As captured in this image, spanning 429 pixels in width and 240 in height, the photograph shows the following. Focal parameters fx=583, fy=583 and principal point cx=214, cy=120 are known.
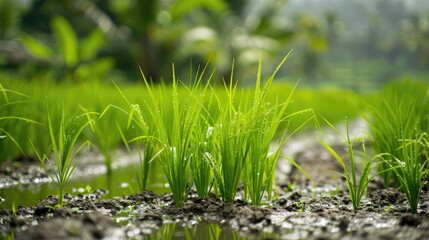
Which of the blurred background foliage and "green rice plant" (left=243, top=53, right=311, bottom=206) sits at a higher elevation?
the blurred background foliage

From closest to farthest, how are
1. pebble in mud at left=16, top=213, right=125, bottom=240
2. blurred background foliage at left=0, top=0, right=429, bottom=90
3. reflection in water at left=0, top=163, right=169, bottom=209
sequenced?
pebble in mud at left=16, top=213, right=125, bottom=240, reflection in water at left=0, top=163, right=169, bottom=209, blurred background foliage at left=0, top=0, right=429, bottom=90

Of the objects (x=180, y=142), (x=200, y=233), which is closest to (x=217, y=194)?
(x=180, y=142)

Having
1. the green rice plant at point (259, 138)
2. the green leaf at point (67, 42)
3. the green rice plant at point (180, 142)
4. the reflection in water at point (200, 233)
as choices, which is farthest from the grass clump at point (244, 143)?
the green leaf at point (67, 42)

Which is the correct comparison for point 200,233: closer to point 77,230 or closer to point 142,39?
point 77,230

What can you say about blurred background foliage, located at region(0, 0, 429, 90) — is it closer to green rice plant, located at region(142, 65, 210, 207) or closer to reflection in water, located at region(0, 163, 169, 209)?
reflection in water, located at region(0, 163, 169, 209)

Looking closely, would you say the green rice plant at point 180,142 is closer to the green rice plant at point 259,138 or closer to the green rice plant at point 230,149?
the green rice plant at point 230,149

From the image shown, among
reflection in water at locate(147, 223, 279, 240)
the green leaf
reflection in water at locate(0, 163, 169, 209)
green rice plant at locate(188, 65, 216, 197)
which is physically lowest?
reflection in water at locate(0, 163, 169, 209)

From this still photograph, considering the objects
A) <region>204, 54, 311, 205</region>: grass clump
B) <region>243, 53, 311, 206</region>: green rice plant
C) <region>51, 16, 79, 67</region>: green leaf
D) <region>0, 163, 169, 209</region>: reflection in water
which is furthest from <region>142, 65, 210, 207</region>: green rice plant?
<region>51, 16, 79, 67</region>: green leaf
